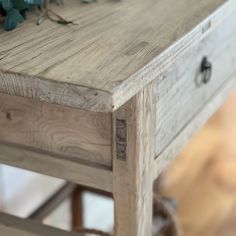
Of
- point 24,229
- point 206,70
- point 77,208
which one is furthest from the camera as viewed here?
point 77,208

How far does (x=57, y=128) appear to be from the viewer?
819 millimetres

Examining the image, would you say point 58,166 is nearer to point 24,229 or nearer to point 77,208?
point 24,229

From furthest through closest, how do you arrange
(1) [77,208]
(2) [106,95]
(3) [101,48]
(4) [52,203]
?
(1) [77,208], (4) [52,203], (3) [101,48], (2) [106,95]

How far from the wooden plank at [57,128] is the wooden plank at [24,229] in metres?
0.14

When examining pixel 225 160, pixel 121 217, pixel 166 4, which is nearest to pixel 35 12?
pixel 166 4

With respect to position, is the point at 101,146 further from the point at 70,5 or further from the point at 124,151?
the point at 70,5

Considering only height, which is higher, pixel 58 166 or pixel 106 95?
pixel 106 95

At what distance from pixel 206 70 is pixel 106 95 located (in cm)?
39

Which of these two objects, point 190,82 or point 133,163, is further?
point 190,82

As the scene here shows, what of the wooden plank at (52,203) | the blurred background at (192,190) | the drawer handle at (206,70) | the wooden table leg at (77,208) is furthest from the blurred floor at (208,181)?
the drawer handle at (206,70)

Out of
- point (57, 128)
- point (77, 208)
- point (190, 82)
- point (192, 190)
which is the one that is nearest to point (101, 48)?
point (57, 128)

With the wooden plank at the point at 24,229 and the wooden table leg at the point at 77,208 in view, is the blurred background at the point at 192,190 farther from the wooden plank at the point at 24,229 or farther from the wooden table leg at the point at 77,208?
the wooden plank at the point at 24,229

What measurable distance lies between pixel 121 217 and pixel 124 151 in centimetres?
10

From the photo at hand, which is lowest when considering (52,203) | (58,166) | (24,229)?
(52,203)
